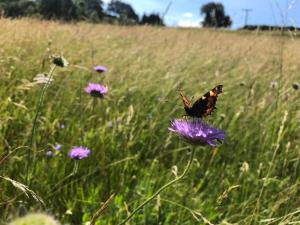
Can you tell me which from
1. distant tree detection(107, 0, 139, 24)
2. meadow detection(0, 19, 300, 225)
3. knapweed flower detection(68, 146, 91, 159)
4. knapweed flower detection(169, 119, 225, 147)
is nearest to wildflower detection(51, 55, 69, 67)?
meadow detection(0, 19, 300, 225)

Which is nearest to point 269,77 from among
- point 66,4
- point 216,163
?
point 216,163

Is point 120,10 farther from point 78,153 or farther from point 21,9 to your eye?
point 21,9

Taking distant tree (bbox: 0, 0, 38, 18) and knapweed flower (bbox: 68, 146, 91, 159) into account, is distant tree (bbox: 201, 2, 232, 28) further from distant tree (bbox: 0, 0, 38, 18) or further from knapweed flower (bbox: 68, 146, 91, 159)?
knapweed flower (bbox: 68, 146, 91, 159)

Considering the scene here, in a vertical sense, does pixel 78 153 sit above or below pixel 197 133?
below

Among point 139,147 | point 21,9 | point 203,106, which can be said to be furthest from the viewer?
point 21,9

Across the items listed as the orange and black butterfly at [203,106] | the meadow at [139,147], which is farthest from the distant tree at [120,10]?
A: the orange and black butterfly at [203,106]

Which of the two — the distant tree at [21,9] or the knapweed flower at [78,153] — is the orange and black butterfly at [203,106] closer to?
the knapweed flower at [78,153]

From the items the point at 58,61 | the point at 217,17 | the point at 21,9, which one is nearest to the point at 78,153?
the point at 58,61
